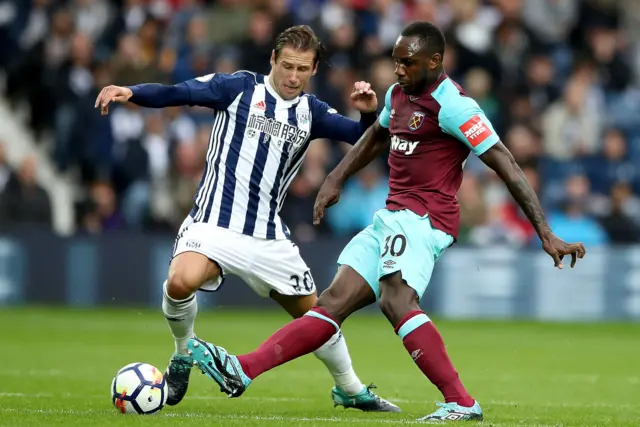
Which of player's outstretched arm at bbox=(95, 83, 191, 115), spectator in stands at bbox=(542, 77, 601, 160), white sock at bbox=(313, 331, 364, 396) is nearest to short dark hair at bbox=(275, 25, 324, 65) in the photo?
player's outstretched arm at bbox=(95, 83, 191, 115)

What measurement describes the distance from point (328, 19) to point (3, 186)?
5.38 metres

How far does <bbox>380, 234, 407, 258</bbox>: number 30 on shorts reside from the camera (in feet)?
23.5

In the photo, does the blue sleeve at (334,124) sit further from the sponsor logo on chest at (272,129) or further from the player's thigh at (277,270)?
the player's thigh at (277,270)

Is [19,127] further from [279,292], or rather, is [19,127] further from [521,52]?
[279,292]

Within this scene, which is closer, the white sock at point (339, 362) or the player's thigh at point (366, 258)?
the player's thigh at point (366, 258)

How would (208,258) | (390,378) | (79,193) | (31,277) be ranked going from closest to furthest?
(208,258) → (390,378) → (31,277) → (79,193)

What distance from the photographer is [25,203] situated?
16547 millimetres

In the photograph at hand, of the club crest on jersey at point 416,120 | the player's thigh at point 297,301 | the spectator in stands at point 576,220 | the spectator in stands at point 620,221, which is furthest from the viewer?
the spectator in stands at point 620,221

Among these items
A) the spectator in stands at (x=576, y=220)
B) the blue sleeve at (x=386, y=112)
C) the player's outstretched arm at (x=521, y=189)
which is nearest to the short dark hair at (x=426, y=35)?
the blue sleeve at (x=386, y=112)

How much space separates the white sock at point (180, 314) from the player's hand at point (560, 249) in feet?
7.27

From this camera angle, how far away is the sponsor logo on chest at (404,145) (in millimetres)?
7348

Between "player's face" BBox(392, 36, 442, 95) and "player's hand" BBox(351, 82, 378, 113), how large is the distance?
1.93 ft

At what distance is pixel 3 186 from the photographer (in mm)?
16578

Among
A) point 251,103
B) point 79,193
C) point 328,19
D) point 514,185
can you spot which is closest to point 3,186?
point 79,193
